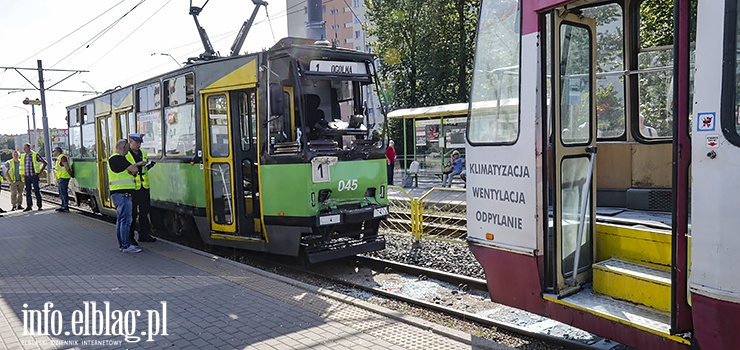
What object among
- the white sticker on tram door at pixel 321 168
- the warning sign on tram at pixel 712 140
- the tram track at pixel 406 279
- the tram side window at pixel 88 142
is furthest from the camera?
the tram side window at pixel 88 142

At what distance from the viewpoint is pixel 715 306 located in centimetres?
328

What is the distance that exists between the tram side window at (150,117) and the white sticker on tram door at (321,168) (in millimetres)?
4131

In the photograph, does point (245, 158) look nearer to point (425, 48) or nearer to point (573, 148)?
point (573, 148)

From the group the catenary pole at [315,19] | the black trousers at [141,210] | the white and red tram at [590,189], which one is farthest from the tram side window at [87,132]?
the white and red tram at [590,189]

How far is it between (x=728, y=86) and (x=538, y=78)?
4.82 ft

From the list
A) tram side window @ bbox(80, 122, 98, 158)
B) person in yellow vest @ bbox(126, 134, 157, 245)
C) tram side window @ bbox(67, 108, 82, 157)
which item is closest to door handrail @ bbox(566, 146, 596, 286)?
person in yellow vest @ bbox(126, 134, 157, 245)

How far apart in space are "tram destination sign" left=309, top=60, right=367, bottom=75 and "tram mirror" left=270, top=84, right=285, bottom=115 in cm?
55

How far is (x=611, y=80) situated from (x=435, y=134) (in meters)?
14.5

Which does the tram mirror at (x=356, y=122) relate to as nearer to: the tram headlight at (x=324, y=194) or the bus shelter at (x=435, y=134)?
the tram headlight at (x=324, y=194)

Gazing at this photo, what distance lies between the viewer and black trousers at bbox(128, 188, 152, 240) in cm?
934

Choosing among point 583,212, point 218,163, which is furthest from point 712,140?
point 218,163

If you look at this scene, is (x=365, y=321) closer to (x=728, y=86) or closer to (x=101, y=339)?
(x=101, y=339)

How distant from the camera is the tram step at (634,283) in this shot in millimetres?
4121

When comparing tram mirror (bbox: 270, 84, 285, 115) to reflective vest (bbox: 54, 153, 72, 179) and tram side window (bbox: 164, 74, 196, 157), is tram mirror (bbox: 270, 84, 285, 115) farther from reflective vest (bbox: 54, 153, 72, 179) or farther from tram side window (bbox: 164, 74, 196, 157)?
reflective vest (bbox: 54, 153, 72, 179)
